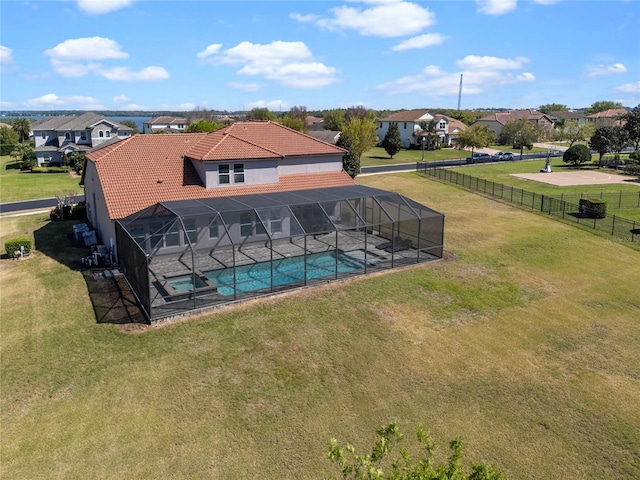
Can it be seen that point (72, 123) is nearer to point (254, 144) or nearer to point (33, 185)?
point (33, 185)

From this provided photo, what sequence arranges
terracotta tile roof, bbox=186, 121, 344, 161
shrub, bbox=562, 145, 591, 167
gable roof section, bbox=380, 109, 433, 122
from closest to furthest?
terracotta tile roof, bbox=186, 121, 344, 161 → shrub, bbox=562, 145, 591, 167 → gable roof section, bbox=380, 109, 433, 122

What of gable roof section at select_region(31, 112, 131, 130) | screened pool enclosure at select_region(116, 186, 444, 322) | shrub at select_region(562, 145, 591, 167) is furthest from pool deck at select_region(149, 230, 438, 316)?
gable roof section at select_region(31, 112, 131, 130)

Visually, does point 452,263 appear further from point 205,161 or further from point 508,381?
point 205,161

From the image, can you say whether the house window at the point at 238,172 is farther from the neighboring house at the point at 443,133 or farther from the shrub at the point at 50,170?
the neighboring house at the point at 443,133

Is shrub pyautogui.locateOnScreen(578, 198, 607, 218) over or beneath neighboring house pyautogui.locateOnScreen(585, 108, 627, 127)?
beneath

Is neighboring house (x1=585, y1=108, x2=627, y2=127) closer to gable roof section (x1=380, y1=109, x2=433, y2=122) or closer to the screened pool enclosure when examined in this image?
gable roof section (x1=380, y1=109, x2=433, y2=122)

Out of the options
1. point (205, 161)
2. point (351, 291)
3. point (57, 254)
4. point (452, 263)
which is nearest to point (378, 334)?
point (351, 291)

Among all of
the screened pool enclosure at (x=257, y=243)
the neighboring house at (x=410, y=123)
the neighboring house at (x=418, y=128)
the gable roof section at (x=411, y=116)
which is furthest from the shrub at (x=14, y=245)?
the gable roof section at (x=411, y=116)
